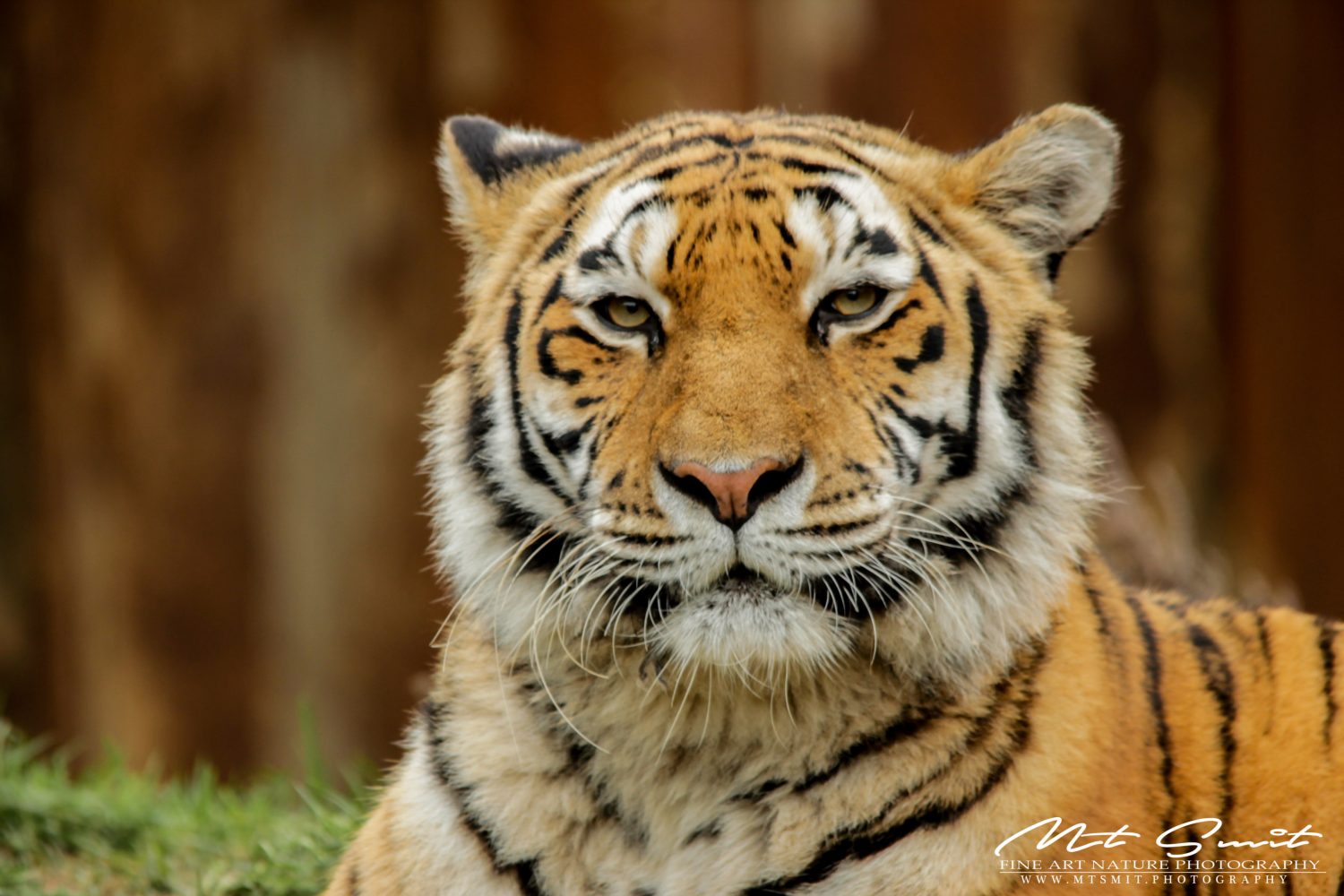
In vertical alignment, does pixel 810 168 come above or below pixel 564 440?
above

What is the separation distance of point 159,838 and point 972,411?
1.82 meters

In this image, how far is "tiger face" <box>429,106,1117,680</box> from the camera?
220 centimetres

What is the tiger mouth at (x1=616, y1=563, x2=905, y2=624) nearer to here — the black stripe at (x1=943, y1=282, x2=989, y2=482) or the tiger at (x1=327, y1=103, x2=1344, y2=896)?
the tiger at (x1=327, y1=103, x2=1344, y2=896)

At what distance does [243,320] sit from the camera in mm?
6508

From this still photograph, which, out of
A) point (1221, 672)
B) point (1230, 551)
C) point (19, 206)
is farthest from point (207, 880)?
point (19, 206)

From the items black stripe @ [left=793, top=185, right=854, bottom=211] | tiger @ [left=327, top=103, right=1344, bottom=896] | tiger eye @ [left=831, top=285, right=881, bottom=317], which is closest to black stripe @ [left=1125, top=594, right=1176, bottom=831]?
tiger @ [left=327, top=103, right=1344, bottom=896]

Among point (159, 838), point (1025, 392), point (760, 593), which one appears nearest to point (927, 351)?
point (1025, 392)

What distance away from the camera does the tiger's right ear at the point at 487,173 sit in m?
2.73

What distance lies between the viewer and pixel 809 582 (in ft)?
7.29

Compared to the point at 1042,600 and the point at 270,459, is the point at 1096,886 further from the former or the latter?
the point at 270,459

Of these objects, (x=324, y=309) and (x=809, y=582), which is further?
(x=324, y=309)

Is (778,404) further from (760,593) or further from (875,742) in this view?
(875,742)

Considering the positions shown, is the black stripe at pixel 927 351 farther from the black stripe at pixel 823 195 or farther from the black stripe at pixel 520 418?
the black stripe at pixel 520 418

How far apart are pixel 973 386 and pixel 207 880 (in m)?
1.60
